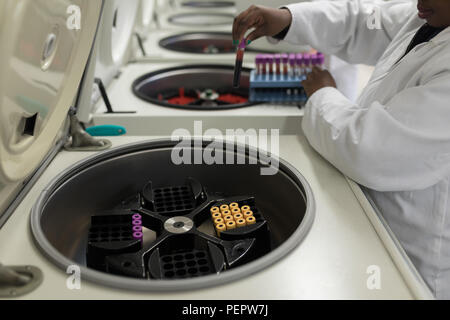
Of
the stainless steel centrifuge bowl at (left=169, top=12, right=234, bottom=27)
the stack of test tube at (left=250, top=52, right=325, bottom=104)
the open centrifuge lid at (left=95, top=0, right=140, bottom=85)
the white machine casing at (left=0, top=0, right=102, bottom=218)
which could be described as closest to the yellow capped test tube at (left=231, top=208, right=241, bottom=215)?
the white machine casing at (left=0, top=0, right=102, bottom=218)

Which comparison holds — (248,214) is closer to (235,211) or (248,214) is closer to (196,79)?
(235,211)

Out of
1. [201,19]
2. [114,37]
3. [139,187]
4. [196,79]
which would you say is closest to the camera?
[139,187]

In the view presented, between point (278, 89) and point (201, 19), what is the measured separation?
6.52ft

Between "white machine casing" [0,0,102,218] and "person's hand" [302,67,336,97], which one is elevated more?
"white machine casing" [0,0,102,218]

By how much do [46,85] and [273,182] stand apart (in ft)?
2.04

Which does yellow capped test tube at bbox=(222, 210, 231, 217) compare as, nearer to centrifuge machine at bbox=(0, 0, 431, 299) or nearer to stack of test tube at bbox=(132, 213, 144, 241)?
centrifuge machine at bbox=(0, 0, 431, 299)

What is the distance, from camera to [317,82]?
1.44m

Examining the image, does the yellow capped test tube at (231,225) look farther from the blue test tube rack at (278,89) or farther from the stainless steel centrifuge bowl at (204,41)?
the stainless steel centrifuge bowl at (204,41)

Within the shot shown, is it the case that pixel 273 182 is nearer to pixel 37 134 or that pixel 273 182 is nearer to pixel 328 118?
pixel 328 118

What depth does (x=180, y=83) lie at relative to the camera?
2143mm

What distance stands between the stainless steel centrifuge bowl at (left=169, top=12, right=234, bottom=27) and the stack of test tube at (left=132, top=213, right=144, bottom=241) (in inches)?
89.3

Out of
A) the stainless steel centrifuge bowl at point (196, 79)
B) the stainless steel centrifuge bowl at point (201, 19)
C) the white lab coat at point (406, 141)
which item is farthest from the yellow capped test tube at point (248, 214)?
the stainless steel centrifuge bowl at point (201, 19)

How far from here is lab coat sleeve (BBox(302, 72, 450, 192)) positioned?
Answer: 3.10 feet

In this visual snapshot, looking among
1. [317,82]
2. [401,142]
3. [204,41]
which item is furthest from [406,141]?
[204,41]
